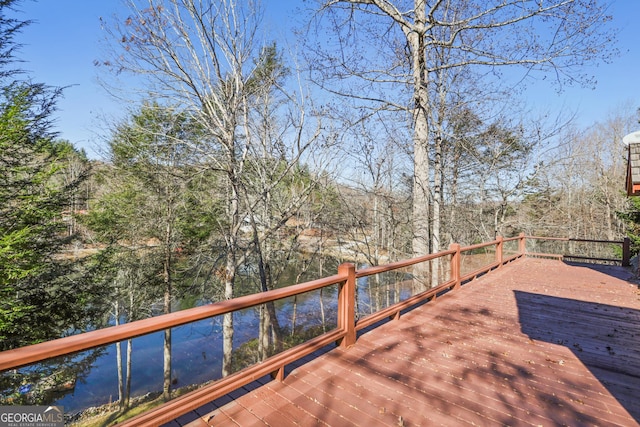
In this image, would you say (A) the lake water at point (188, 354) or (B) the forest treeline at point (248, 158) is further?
(A) the lake water at point (188, 354)

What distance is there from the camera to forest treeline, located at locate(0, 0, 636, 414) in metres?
6.73

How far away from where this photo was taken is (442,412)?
7.23 feet

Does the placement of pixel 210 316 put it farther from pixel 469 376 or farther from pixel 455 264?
pixel 455 264

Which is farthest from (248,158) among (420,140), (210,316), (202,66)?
(210,316)

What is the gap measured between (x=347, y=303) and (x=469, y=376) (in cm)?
133

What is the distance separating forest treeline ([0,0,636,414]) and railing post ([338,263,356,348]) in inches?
192

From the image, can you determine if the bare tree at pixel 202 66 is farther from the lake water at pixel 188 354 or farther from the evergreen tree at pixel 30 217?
the lake water at pixel 188 354

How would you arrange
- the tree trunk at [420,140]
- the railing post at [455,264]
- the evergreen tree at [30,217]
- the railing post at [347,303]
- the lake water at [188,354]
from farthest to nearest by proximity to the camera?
the lake water at [188,354] < the tree trunk at [420,140] < the evergreen tree at [30,217] < the railing post at [455,264] < the railing post at [347,303]

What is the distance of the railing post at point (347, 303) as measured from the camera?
319 centimetres

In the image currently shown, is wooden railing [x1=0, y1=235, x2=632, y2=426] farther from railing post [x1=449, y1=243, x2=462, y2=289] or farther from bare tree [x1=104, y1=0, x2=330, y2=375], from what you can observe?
bare tree [x1=104, y1=0, x2=330, y2=375]

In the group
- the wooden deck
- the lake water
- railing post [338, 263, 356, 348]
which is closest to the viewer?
the wooden deck

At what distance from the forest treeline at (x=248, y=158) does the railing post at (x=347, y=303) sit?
489 cm

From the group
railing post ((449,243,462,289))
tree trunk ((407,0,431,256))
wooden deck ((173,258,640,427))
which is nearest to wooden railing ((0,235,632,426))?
wooden deck ((173,258,640,427))

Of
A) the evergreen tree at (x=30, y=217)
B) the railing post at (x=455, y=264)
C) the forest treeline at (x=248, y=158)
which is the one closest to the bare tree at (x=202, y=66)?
the forest treeline at (x=248, y=158)
